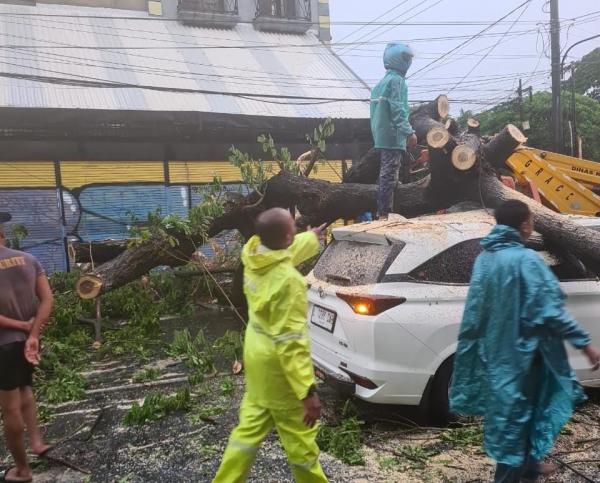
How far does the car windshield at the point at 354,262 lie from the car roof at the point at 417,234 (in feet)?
0.18

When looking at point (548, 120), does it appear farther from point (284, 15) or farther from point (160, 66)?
point (160, 66)

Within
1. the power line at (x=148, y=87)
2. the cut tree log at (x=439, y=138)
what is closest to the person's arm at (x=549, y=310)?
the cut tree log at (x=439, y=138)

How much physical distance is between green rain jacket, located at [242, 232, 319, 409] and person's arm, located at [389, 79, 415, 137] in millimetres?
3845

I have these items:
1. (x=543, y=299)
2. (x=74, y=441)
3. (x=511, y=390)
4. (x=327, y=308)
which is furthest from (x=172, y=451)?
(x=543, y=299)

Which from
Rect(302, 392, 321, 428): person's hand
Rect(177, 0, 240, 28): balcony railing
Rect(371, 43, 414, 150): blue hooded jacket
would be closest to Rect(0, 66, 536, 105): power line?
Rect(177, 0, 240, 28): balcony railing

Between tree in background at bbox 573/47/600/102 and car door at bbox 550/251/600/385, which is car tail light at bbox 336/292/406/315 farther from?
tree in background at bbox 573/47/600/102

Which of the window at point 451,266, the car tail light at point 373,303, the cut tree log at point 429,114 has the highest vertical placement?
the cut tree log at point 429,114

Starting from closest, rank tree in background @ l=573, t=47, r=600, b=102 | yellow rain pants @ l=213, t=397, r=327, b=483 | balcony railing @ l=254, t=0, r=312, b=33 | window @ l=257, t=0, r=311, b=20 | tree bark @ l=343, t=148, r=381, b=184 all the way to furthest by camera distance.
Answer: yellow rain pants @ l=213, t=397, r=327, b=483 → tree bark @ l=343, t=148, r=381, b=184 → balcony railing @ l=254, t=0, r=312, b=33 → window @ l=257, t=0, r=311, b=20 → tree in background @ l=573, t=47, r=600, b=102

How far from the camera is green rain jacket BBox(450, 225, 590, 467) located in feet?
8.40

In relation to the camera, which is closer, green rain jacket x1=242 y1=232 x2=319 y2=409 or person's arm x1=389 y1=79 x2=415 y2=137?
green rain jacket x1=242 y1=232 x2=319 y2=409

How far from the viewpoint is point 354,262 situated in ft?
13.8

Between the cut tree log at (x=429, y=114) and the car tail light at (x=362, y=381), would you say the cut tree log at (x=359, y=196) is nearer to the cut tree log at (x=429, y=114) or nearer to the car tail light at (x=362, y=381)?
the cut tree log at (x=429, y=114)

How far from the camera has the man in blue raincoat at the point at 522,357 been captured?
101 inches

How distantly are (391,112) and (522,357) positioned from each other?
4.18 metres
